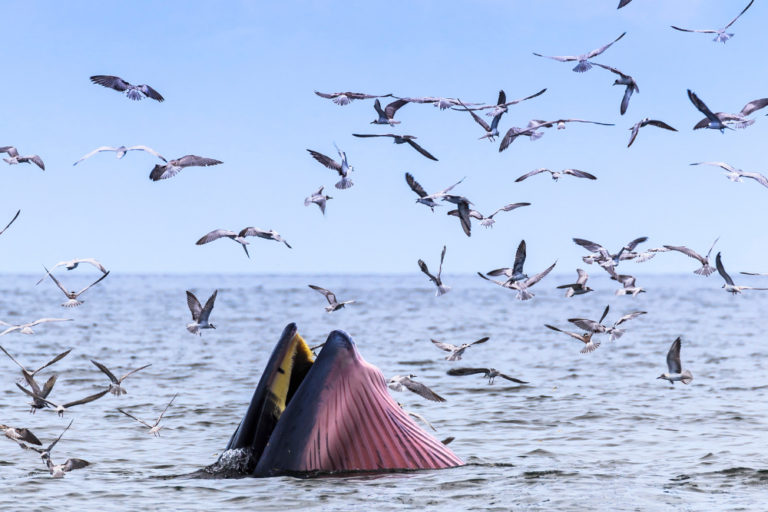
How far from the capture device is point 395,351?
29.2 m

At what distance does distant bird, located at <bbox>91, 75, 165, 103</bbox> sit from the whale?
19.8 ft

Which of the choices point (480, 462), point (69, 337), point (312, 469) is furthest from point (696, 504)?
point (69, 337)

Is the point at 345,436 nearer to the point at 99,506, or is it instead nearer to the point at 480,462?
the point at 99,506

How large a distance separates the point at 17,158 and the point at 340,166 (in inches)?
218

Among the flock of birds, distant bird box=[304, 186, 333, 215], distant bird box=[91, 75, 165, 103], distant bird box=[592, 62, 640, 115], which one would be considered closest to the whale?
the flock of birds

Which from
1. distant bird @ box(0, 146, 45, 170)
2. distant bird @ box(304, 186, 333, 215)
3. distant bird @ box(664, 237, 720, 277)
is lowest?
distant bird @ box(664, 237, 720, 277)

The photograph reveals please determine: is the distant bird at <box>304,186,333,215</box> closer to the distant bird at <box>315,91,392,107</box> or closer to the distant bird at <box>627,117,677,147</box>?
the distant bird at <box>315,91,392,107</box>

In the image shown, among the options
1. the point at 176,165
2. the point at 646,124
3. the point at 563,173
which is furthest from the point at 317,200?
the point at 646,124

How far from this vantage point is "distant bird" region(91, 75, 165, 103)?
12.7 m

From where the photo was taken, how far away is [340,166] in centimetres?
1259

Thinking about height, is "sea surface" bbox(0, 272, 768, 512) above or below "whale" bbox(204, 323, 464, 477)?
below

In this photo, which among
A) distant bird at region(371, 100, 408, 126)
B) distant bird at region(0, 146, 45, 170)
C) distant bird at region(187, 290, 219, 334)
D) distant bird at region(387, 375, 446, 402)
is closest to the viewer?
distant bird at region(187, 290, 219, 334)

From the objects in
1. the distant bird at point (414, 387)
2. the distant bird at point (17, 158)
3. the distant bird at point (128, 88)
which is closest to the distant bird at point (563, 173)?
the distant bird at point (414, 387)

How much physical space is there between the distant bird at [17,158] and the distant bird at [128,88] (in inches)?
83.1
